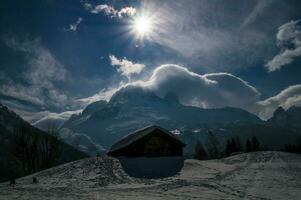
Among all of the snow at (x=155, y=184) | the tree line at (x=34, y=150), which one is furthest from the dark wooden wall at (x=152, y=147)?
the tree line at (x=34, y=150)

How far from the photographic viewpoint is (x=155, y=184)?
20234mm

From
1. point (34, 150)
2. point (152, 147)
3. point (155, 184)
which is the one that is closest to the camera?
point (155, 184)

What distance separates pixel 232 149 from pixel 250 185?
8128 centimetres

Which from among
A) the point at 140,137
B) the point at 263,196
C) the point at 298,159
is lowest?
the point at 263,196

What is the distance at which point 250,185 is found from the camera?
20.2m

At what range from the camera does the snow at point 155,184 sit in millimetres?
16109

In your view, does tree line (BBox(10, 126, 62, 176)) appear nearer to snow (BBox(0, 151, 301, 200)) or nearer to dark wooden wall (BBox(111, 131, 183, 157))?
dark wooden wall (BBox(111, 131, 183, 157))

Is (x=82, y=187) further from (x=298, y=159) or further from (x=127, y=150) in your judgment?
(x=298, y=159)

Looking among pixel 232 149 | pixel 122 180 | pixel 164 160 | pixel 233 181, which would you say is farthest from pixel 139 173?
pixel 232 149

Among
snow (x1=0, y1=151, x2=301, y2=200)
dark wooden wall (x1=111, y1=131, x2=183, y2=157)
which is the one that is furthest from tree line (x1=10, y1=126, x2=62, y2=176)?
snow (x1=0, y1=151, x2=301, y2=200)

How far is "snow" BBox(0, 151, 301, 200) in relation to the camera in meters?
16.1

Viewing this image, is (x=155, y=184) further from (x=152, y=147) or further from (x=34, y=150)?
(x=34, y=150)

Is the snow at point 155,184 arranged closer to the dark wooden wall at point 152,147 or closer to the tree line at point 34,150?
the dark wooden wall at point 152,147

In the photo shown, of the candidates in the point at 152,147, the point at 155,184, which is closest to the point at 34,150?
the point at 152,147
